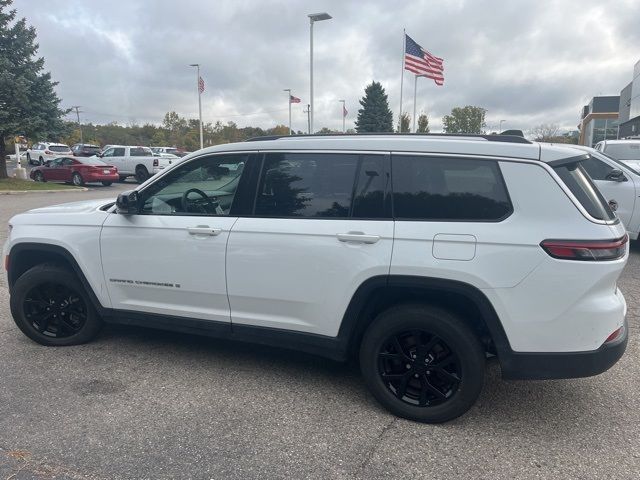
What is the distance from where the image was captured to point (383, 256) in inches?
121

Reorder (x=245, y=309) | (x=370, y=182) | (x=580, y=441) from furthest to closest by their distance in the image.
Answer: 1. (x=245, y=309)
2. (x=370, y=182)
3. (x=580, y=441)

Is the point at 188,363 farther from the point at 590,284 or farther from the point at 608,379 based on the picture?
the point at 608,379

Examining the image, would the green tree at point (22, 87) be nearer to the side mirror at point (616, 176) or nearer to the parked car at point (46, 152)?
the parked car at point (46, 152)

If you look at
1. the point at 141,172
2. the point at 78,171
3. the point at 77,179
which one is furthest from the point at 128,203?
the point at 141,172

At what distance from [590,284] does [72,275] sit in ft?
12.7

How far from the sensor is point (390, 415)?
10.8 ft

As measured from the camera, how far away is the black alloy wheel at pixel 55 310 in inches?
167

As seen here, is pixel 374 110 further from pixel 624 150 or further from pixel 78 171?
pixel 624 150

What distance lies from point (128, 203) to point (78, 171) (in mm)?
21315

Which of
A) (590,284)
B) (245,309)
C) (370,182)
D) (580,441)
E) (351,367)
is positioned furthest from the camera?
(351,367)

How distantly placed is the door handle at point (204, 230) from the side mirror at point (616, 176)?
7012 millimetres

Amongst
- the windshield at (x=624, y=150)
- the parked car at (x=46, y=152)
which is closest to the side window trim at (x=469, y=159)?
the windshield at (x=624, y=150)

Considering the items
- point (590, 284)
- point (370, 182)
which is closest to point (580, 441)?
point (590, 284)

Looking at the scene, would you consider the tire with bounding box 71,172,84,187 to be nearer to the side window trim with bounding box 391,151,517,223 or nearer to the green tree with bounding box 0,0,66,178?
the green tree with bounding box 0,0,66,178
